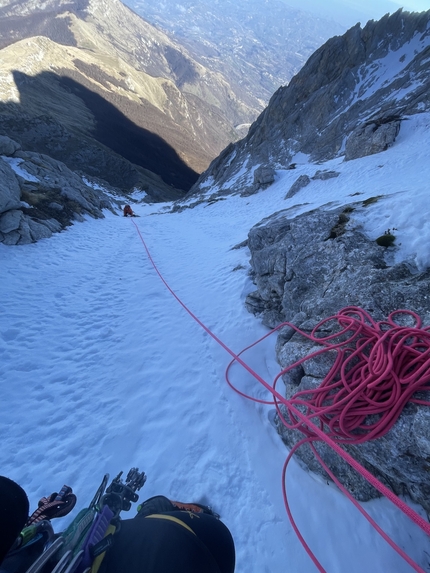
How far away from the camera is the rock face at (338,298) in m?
2.51

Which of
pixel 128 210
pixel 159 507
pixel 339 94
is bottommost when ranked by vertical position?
pixel 159 507

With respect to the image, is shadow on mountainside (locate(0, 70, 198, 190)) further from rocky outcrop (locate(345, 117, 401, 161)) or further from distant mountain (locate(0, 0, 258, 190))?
rocky outcrop (locate(345, 117, 401, 161))

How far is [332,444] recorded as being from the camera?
248 cm

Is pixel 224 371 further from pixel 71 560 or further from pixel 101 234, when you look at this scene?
pixel 101 234

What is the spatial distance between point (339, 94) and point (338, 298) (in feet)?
152

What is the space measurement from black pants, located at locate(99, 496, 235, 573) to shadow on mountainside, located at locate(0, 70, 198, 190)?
79.3m

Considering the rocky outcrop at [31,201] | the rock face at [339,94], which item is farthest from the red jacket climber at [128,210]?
the rock face at [339,94]

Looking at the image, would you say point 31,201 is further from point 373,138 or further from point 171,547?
point 373,138

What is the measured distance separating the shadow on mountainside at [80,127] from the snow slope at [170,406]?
73.3m

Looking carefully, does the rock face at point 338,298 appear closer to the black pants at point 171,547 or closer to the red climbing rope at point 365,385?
the red climbing rope at point 365,385

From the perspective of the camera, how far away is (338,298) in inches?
169

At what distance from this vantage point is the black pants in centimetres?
176

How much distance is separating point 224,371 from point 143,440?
5.65 ft

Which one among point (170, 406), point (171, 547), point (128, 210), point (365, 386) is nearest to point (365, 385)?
point (365, 386)
